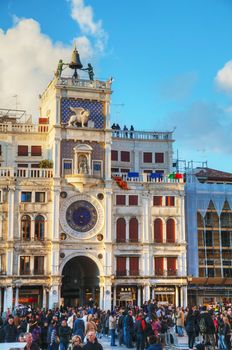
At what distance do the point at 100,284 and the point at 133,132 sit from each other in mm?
16971

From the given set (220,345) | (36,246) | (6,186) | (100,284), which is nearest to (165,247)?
(100,284)

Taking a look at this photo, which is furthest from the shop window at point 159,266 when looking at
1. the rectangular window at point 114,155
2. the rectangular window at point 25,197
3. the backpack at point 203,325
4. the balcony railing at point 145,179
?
the backpack at point 203,325

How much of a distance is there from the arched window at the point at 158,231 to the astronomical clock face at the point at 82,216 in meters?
5.34

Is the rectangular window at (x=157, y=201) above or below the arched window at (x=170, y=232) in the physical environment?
above

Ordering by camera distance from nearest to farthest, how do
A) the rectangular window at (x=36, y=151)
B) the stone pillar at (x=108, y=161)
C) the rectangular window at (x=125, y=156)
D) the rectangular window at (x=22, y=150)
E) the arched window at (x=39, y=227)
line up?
1. the arched window at (x=39, y=227)
2. the stone pillar at (x=108, y=161)
3. the rectangular window at (x=22, y=150)
4. the rectangular window at (x=36, y=151)
5. the rectangular window at (x=125, y=156)

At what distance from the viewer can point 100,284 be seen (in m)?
56.4

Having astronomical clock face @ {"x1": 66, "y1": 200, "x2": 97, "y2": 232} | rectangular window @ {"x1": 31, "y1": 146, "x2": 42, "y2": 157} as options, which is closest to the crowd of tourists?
astronomical clock face @ {"x1": 66, "y1": 200, "x2": 97, "y2": 232}

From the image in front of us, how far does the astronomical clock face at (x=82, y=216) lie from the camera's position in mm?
56719

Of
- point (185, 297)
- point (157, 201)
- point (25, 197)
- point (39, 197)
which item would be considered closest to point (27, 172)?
point (25, 197)

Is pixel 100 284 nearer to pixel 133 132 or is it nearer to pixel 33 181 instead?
pixel 33 181

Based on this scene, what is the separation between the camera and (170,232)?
59062 mm

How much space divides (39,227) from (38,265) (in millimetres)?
3435

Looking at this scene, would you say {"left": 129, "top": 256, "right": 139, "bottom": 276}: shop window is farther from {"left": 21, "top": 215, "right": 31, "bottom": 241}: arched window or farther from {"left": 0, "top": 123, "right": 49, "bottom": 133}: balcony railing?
{"left": 0, "top": 123, "right": 49, "bottom": 133}: balcony railing

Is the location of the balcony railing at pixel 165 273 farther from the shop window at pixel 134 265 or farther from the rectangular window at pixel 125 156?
the rectangular window at pixel 125 156
